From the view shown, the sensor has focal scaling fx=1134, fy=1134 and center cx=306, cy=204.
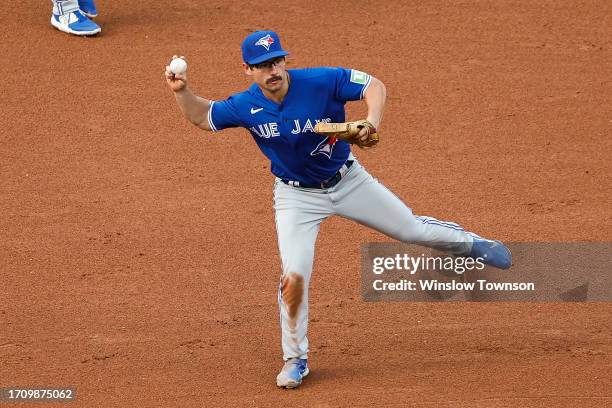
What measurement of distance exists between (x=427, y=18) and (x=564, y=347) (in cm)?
559

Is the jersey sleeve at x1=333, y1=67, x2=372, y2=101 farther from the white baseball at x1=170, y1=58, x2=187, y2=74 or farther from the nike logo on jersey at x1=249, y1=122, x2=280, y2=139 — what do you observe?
the white baseball at x1=170, y1=58, x2=187, y2=74

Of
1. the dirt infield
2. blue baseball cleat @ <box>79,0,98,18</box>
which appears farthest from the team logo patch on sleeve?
blue baseball cleat @ <box>79,0,98,18</box>

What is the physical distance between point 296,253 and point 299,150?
61 cm

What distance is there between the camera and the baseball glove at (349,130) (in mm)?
6316

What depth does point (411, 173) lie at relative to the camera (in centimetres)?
955

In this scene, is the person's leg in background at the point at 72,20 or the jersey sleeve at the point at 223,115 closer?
the jersey sleeve at the point at 223,115

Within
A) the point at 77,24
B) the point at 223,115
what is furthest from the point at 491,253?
the point at 77,24

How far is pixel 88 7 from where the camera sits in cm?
1168

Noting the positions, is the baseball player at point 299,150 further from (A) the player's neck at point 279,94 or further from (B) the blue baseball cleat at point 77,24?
(B) the blue baseball cleat at point 77,24

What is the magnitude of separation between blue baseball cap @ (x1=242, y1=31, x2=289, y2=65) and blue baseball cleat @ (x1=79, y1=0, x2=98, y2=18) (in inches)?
218

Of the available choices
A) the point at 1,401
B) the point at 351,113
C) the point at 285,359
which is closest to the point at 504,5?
the point at 351,113

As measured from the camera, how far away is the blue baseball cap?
21.4 feet

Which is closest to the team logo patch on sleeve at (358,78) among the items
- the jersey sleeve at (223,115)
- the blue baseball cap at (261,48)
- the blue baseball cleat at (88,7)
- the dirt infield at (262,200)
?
the blue baseball cap at (261,48)
